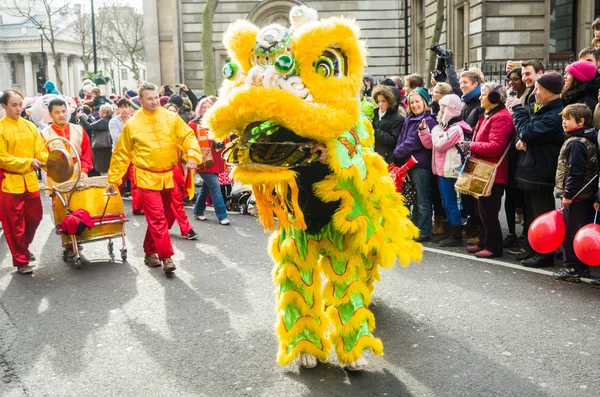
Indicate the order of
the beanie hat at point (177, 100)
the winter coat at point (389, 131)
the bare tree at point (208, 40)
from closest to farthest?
the winter coat at point (389, 131)
the beanie hat at point (177, 100)
the bare tree at point (208, 40)

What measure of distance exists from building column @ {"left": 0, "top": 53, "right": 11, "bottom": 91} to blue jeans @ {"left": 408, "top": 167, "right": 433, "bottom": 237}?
340ft

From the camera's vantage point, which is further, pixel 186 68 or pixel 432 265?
pixel 186 68

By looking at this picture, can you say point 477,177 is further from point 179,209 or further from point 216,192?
point 216,192

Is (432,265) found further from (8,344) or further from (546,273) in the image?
(8,344)

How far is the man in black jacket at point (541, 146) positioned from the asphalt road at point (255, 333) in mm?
785

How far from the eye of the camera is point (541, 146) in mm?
7121

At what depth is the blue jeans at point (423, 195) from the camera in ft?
28.5

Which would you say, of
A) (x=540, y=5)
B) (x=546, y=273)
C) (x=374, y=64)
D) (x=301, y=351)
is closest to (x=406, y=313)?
(x=301, y=351)

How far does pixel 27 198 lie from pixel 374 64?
92.2 ft

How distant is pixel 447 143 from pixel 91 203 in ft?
14.3

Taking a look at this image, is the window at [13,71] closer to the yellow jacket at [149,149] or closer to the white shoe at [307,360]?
the yellow jacket at [149,149]

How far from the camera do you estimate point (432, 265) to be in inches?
295

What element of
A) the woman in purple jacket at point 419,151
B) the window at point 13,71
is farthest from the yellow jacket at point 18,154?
the window at point 13,71

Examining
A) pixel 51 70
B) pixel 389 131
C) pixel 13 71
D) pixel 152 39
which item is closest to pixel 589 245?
pixel 389 131
